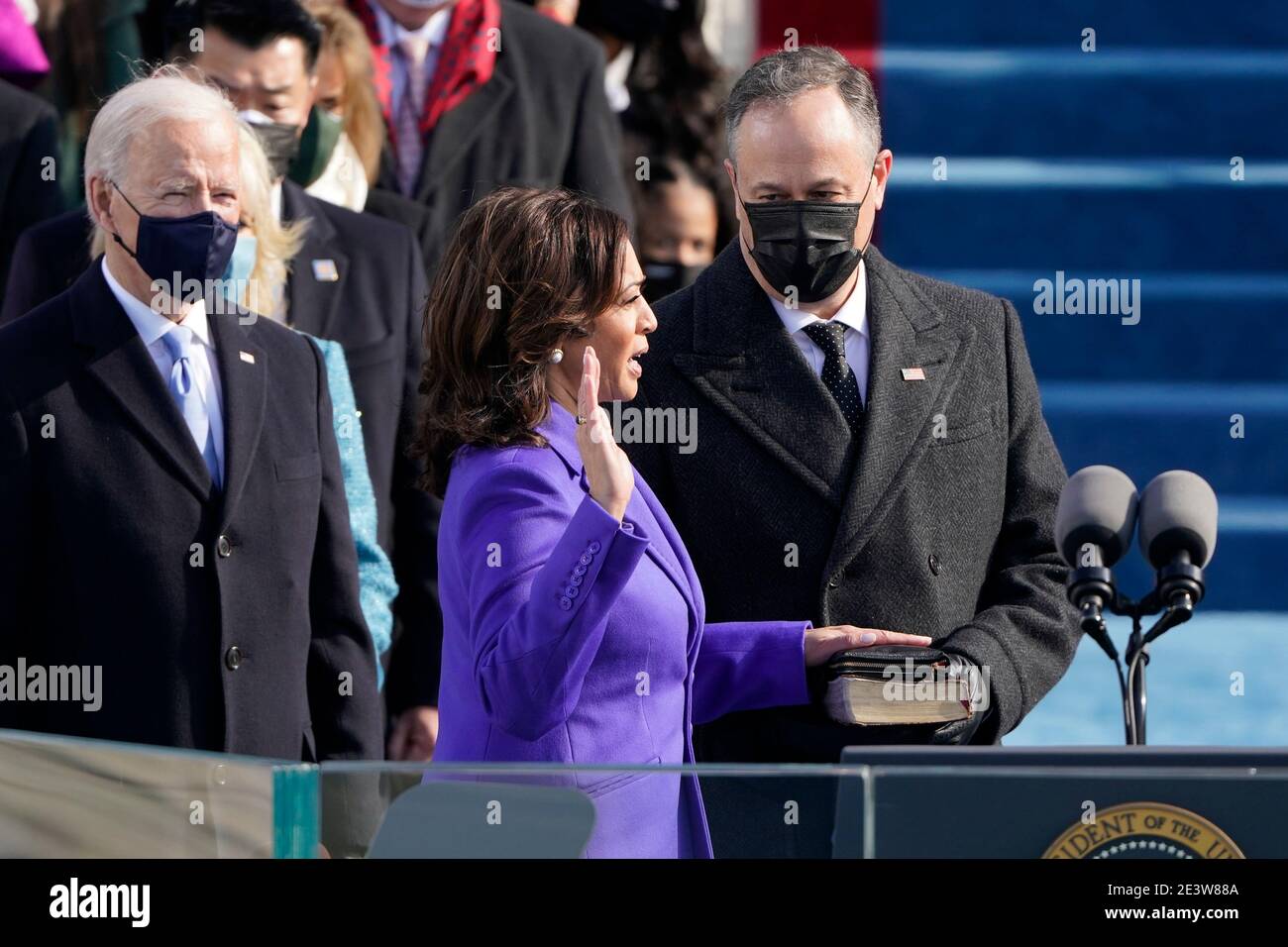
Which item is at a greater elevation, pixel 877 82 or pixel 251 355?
pixel 877 82

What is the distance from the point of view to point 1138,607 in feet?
7.48

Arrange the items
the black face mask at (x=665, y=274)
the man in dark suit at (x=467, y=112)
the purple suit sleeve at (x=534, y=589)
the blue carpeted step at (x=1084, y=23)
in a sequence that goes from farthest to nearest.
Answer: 1. the blue carpeted step at (x=1084, y=23)
2. the black face mask at (x=665, y=274)
3. the man in dark suit at (x=467, y=112)
4. the purple suit sleeve at (x=534, y=589)

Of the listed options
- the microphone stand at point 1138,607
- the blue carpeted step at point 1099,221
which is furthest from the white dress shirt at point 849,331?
the blue carpeted step at point 1099,221

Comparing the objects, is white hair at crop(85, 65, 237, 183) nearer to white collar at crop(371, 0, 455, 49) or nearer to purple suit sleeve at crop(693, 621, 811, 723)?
purple suit sleeve at crop(693, 621, 811, 723)

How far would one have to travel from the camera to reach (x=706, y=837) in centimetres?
216

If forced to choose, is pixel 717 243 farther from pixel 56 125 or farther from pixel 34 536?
pixel 34 536

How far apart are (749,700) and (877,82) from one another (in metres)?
5.20

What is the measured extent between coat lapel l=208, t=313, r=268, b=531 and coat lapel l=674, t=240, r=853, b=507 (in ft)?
2.12

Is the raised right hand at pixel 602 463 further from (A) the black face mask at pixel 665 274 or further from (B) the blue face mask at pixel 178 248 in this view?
(A) the black face mask at pixel 665 274

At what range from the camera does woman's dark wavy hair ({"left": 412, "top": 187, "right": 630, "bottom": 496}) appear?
2707 millimetres

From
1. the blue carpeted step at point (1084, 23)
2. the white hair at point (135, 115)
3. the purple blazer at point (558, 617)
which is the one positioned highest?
the blue carpeted step at point (1084, 23)

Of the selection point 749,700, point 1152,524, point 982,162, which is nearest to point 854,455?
point 749,700

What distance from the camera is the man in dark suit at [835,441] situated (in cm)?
308

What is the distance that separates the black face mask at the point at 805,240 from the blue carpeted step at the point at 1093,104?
463 centimetres
